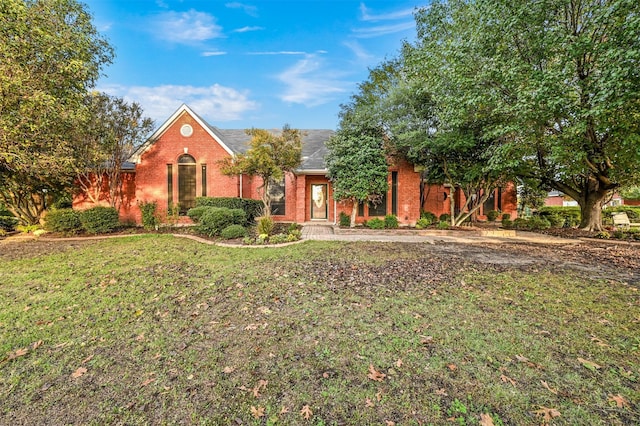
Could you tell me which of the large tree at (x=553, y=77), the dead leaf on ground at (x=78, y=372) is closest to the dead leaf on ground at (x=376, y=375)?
the dead leaf on ground at (x=78, y=372)

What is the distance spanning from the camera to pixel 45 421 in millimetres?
2086

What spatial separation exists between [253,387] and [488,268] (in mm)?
6179

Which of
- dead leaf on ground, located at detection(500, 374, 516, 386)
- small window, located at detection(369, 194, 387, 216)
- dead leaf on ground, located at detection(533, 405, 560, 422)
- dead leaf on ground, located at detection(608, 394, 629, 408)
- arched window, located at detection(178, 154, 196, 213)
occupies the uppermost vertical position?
arched window, located at detection(178, 154, 196, 213)

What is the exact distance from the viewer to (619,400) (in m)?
2.31

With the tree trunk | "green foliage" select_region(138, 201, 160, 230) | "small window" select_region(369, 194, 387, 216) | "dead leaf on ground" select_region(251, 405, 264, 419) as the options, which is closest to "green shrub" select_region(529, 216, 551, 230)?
the tree trunk

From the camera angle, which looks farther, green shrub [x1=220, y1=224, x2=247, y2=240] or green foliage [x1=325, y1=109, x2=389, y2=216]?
green foliage [x1=325, y1=109, x2=389, y2=216]

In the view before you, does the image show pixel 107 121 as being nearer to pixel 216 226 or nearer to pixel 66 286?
pixel 216 226

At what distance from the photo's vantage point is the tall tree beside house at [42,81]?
25.1 ft

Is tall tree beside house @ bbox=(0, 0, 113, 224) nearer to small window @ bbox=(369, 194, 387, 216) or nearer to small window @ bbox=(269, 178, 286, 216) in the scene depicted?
small window @ bbox=(269, 178, 286, 216)

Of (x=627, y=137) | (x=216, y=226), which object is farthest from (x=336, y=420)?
(x=627, y=137)

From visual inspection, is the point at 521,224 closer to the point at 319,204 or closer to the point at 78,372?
the point at 319,204

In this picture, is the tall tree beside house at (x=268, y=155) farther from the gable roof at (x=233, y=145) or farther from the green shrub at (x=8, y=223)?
the green shrub at (x=8, y=223)

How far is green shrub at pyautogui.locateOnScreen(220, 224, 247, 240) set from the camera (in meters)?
9.98

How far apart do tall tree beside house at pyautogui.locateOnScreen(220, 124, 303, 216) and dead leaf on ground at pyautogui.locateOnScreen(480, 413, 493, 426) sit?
10364 millimetres
